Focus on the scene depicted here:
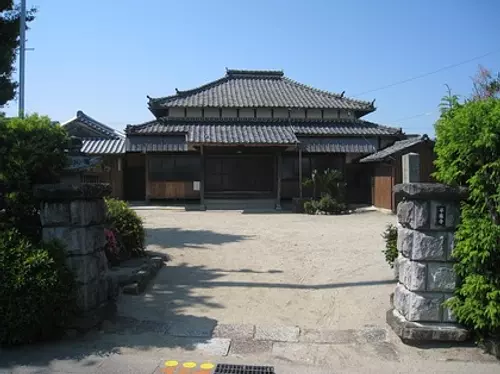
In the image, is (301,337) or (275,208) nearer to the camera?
(301,337)

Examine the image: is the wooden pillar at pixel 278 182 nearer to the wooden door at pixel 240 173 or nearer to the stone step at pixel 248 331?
the wooden door at pixel 240 173

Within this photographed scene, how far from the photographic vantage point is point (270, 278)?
684cm

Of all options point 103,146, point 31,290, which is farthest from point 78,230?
point 103,146

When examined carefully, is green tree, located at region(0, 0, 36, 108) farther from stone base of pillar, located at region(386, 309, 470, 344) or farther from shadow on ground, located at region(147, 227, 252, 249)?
stone base of pillar, located at region(386, 309, 470, 344)

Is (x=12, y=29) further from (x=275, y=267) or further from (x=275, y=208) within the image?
(x=275, y=208)

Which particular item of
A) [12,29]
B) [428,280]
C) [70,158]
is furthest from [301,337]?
[12,29]

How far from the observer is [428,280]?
13.6 ft

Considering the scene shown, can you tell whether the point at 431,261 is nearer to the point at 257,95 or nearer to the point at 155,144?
the point at 155,144

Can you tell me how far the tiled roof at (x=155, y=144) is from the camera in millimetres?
20812

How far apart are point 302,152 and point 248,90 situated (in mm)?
7151

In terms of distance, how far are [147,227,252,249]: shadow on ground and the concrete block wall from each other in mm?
5930

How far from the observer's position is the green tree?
1102 cm

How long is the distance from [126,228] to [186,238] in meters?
3.16

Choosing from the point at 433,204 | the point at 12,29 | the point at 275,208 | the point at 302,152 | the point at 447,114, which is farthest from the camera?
the point at 302,152
